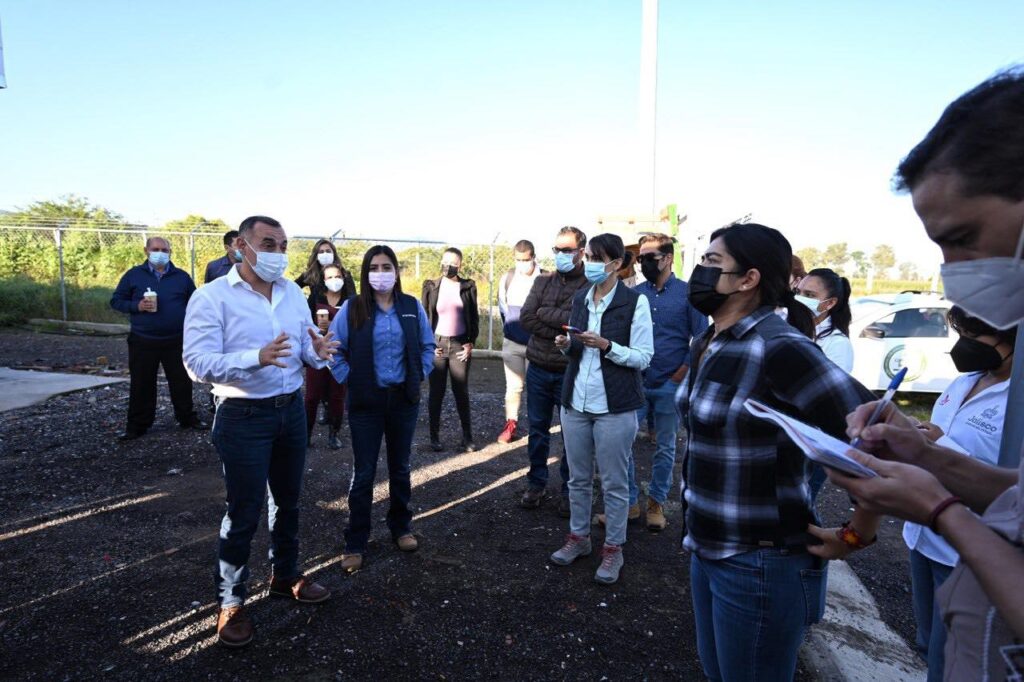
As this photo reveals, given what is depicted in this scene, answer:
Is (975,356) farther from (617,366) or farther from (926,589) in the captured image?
(617,366)

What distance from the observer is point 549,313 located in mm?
4656

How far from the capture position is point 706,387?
6.40 ft

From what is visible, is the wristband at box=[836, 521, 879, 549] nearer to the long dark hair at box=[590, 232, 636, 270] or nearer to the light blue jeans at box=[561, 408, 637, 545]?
the light blue jeans at box=[561, 408, 637, 545]

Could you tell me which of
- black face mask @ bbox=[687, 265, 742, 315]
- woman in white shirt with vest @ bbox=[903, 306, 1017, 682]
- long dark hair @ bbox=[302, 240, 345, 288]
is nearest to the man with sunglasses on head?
woman in white shirt with vest @ bbox=[903, 306, 1017, 682]

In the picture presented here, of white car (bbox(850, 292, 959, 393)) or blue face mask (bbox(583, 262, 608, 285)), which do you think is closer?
blue face mask (bbox(583, 262, 608, 285))

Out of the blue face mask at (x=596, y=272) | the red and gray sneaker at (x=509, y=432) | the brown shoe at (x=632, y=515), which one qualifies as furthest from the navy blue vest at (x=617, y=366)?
the red and gray sneaker at (x=509, y=432)

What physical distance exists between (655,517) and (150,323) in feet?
18.4

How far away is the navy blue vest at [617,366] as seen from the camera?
372cm

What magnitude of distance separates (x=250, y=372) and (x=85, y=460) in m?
3.97

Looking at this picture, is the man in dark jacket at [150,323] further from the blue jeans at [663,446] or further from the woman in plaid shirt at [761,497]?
the woman in plaid shirt at [761,497]

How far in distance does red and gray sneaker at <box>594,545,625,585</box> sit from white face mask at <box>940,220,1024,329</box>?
3.02 m

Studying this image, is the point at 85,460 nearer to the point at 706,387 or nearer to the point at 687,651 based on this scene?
the point at 687,651

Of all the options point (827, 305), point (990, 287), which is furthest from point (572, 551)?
point (990, 287)

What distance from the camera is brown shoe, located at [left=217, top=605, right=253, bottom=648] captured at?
298 cm
